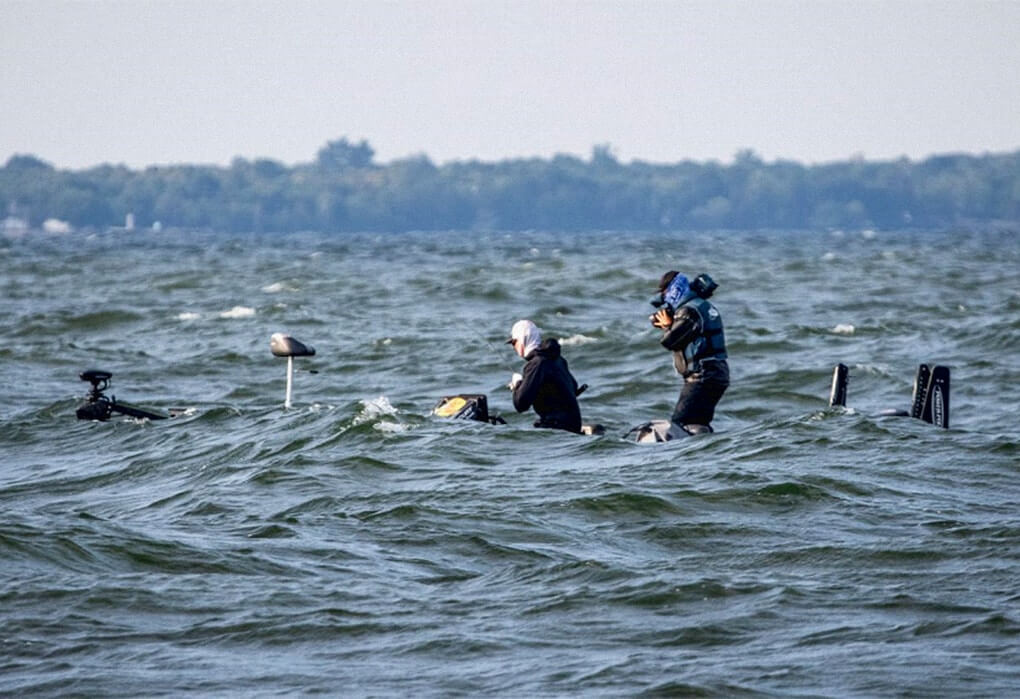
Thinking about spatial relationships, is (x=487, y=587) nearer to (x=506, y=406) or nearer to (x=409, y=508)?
(x=409, y=508)

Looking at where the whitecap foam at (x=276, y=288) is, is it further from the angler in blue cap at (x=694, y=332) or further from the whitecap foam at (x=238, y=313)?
the angler in blue cap at (x=694, y=332)

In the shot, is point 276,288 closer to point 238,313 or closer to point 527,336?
point 238,313

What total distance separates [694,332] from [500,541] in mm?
4115

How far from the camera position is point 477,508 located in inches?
509

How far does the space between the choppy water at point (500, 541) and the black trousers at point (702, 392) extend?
248 millimetres

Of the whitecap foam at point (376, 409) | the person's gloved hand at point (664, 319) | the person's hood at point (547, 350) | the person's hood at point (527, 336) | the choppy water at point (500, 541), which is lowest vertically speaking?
the choppy water at point (500, 541)

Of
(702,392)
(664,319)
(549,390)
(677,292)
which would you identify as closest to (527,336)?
(549,390)

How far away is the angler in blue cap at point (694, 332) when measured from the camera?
50.8ft

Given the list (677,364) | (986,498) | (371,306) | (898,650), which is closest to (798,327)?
(371,306)

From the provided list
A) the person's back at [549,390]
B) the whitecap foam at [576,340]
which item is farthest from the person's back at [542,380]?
the whitecap foam at [576,340]

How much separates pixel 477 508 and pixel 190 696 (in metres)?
4.47

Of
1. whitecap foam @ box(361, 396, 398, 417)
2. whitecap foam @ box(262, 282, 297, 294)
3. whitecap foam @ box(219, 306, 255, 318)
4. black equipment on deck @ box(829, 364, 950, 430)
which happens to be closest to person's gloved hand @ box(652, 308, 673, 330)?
black equipment on deck @ box(829, 364, 950, 430)

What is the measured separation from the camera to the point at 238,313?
35875 mm

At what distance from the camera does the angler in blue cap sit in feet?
→ 50.8
